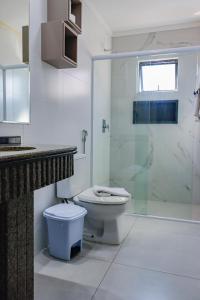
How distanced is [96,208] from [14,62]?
132 centimetres

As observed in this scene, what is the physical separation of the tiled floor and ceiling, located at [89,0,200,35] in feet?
8.26

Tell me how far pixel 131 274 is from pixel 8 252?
3.33 feet

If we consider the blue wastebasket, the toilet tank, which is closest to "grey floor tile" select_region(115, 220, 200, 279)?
the blue wastebasket

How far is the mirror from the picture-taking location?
159 centimetres

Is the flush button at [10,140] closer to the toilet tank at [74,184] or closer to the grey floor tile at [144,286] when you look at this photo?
the toilet tank at [74,184]

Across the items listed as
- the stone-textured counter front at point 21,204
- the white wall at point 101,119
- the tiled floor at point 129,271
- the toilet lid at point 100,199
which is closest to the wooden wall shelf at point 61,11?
the white wall at point 101,119

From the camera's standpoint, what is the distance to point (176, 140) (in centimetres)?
348

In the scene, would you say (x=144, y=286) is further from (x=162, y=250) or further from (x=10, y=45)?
(x=10, y=45)

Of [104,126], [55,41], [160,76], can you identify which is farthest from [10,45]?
[160,76]

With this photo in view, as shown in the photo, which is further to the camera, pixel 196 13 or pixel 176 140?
pixel 176 140

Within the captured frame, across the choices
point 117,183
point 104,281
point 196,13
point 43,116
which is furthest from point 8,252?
point 196,13

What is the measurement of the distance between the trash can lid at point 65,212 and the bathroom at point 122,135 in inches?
4.1

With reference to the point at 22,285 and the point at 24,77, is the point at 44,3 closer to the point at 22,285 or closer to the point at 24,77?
the point at 24,77

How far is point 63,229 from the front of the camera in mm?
1933
